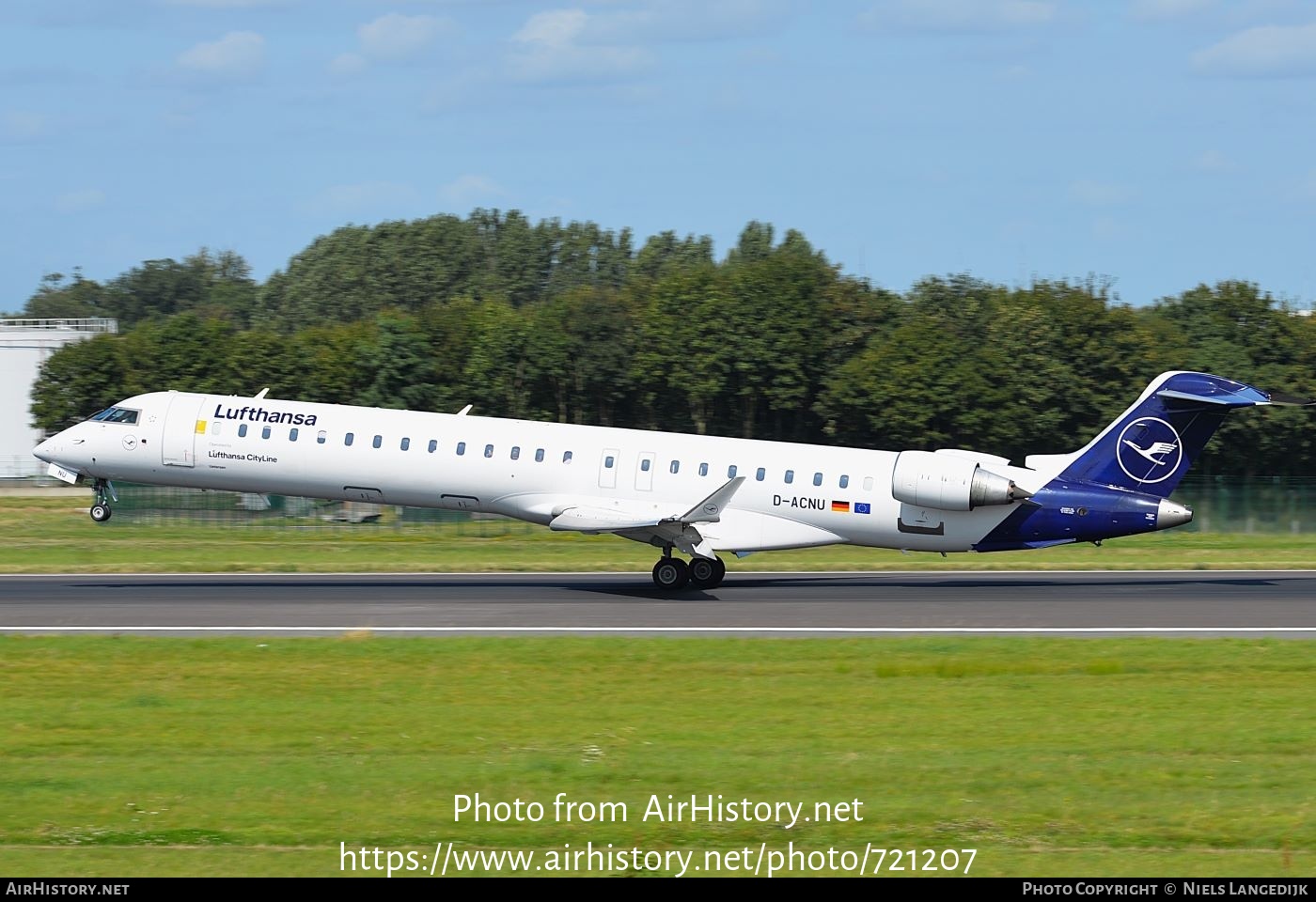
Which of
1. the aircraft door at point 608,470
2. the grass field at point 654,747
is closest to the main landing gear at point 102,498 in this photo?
the grass field at point 654,747

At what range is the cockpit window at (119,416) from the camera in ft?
101

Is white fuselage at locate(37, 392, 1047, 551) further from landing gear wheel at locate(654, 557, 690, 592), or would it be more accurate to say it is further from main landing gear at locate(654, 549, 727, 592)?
landing gear wheel at locate(654, 557, 690, 592)

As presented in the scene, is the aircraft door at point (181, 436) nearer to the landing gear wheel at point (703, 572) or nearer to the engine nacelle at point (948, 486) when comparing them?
the landing gear wheel at point (703, 572)

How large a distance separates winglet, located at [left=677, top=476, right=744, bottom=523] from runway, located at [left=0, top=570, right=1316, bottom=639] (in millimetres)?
1549

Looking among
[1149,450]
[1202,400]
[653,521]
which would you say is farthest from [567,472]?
[1202,400]

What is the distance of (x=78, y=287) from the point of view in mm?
153750

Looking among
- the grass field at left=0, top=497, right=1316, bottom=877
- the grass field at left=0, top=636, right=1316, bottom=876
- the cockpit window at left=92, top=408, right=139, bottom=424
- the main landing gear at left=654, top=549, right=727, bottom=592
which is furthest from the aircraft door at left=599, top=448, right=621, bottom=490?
the cockpit window at left=92, top=408, right=139, bottom=424

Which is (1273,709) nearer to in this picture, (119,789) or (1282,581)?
(119,789)

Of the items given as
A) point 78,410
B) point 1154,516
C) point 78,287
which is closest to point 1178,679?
point 1154,516

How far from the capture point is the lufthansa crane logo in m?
29.2

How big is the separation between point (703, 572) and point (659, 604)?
8.33 ft

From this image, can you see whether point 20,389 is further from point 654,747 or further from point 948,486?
point 654,747

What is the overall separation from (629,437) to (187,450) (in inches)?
359

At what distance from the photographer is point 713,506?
91.2 feet
